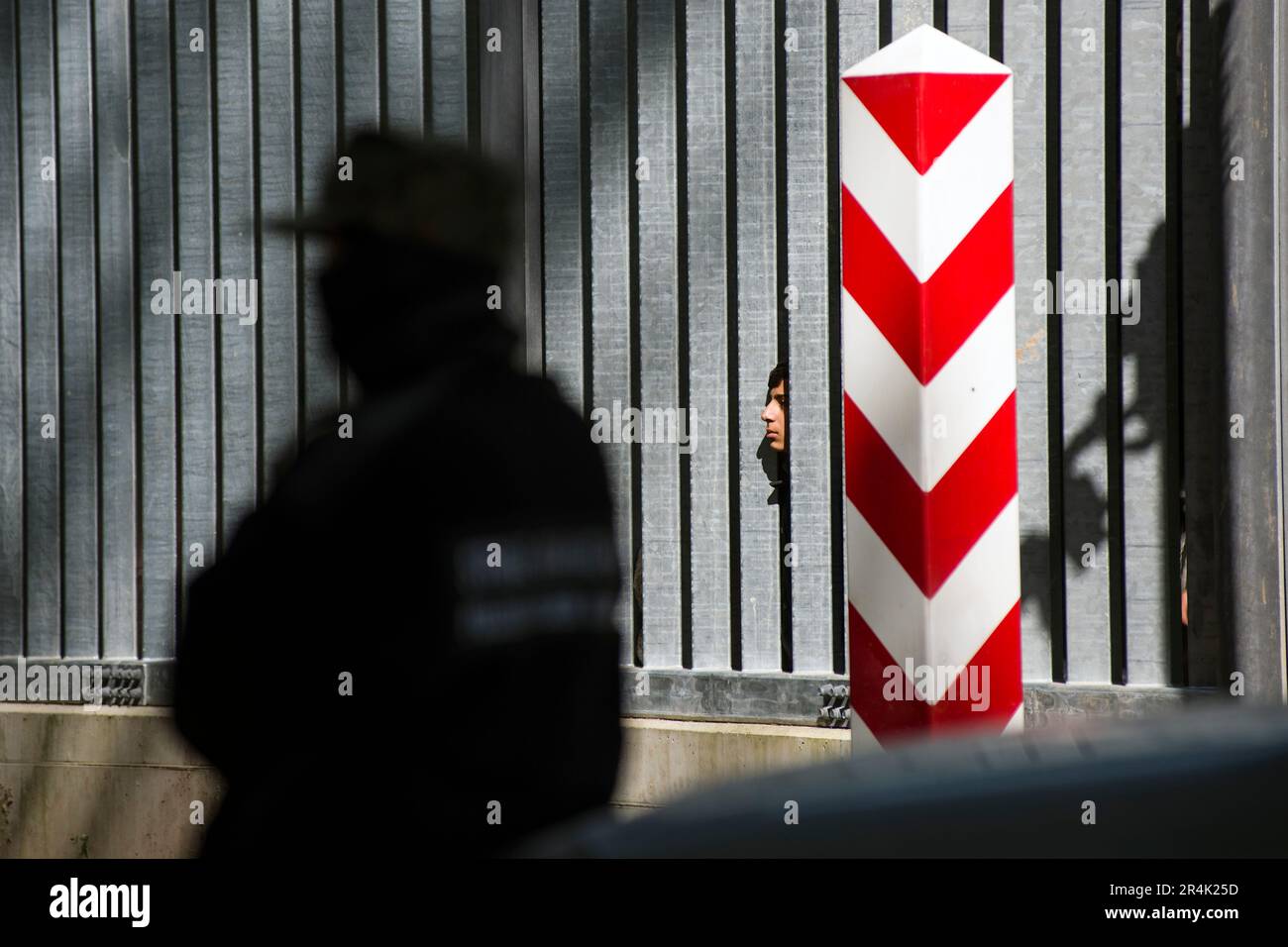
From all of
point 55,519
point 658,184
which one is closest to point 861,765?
point 658,184

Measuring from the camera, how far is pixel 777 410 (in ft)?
17.2

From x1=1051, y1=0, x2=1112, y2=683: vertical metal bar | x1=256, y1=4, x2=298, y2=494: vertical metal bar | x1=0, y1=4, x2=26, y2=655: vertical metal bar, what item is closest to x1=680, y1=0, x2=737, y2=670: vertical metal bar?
x1=1051, y1=0, x2=1112, y2=683: vertical metal bar

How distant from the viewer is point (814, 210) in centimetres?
517

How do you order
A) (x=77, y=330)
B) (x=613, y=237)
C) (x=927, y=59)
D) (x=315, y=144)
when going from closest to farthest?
(x=927, y=59), (x=613, y=237), (x=315, y=144), (x=77, y=330)

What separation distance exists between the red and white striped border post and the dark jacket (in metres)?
0.91

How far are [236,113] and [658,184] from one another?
76.1 inches

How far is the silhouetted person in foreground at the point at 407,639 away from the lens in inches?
75.1

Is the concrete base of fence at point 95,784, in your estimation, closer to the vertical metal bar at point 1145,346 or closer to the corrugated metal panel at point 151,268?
the corrugated metal panel at point 151,268

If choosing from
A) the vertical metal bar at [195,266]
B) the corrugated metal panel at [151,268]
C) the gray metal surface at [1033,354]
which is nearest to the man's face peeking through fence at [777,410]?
the gray metal surface at [1033,354]

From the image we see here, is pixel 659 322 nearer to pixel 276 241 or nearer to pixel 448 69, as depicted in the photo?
pixel 448 69

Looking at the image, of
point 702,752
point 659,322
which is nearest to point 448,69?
point 659,322

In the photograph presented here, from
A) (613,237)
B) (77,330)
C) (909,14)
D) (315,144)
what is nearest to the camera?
(909,14)

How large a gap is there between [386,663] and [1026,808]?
34.9 inches

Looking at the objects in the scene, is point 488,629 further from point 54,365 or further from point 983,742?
point 54,365
